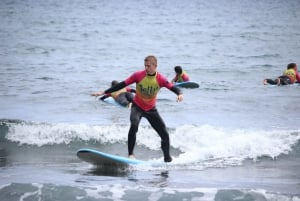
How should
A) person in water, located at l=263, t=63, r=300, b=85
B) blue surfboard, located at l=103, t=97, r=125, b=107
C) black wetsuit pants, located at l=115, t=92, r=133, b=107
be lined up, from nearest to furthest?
black wetsuit pants, located at l=115, t=92, r=133, b=107, blue surfboard, located at l=103, t=97, r=125, b=107, person in water, located at l=263, t=63, r=300, b=85

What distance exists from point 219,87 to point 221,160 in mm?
11228

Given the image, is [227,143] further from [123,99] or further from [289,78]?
Answer: [289,78]

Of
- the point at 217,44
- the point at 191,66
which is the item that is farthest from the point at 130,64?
the point at 217,44

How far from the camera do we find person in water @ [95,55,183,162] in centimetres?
953

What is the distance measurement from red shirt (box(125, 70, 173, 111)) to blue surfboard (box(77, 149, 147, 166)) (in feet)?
3.28

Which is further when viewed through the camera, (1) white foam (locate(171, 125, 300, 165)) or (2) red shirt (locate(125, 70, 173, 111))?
(1) white foam (locate(171, 125, 300, 165))

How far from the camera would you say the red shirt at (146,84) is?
955 centimetres

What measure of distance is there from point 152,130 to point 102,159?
3.92 meters

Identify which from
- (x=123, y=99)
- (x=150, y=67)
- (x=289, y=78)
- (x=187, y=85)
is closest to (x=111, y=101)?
(x=123, y=99)

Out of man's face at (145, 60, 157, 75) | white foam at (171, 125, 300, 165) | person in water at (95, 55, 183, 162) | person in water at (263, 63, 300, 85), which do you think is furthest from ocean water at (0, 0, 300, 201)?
man's face at (145, 60, 157, 75)

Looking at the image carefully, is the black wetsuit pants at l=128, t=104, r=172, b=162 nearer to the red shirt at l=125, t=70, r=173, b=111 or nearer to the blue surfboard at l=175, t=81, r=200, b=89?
the red shirt at l=125, t=70, r=173, b=111

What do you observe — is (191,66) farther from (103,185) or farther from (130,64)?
(103,185)

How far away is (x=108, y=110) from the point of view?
16.8 meters

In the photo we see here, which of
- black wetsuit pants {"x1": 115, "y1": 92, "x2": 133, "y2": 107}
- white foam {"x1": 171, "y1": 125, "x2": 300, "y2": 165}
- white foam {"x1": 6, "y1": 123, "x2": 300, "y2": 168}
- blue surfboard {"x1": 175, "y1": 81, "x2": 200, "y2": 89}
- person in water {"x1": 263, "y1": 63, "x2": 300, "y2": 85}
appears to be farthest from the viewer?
person in water {"x1": 263, "y1": 63, "x2": 300, "y2": 85}
